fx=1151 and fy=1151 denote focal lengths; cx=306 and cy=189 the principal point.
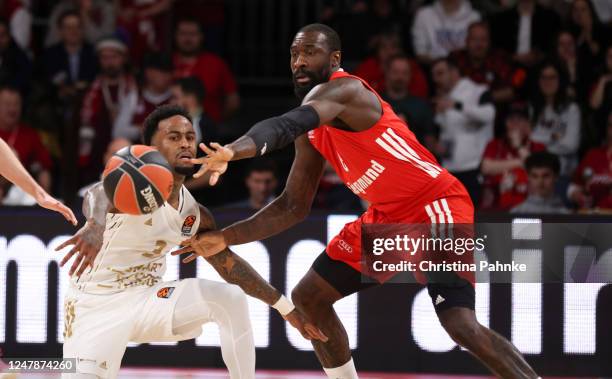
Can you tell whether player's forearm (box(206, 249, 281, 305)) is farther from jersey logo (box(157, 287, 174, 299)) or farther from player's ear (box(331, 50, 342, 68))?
player's ear (box(331, 50, 342, 68))

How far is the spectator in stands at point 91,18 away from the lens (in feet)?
38.1

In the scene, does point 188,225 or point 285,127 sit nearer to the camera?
point 285,127

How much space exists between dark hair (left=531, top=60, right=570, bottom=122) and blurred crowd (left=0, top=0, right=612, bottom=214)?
1 cm

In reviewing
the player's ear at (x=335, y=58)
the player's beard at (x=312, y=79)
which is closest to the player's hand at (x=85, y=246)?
the player's beard at (x=312, y=79)

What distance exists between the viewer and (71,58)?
11.1 metres

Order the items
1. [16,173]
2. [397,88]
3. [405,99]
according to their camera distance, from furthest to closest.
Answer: [397,88] → [405,99] → [16,173]

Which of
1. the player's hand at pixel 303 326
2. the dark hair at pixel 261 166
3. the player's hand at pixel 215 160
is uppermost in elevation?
the player's hand at pixel 215 160

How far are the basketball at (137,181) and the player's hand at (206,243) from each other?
84 cm

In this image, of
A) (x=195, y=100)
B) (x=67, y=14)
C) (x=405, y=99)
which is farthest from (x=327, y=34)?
(x=67, y=14)

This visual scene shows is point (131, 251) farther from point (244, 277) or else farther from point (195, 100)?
point (195, 100)

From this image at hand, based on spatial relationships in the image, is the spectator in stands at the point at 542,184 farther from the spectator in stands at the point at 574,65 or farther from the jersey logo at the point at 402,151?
the jersey logo at the point at 402,151

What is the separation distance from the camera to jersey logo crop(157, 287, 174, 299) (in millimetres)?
5824

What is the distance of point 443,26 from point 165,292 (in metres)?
5.76

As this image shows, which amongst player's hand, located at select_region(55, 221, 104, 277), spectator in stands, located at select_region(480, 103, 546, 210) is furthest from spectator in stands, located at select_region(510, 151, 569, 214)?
player's hand, located at select_region(55, 221, 104, 277)
